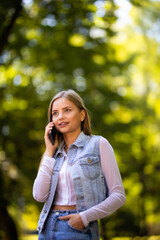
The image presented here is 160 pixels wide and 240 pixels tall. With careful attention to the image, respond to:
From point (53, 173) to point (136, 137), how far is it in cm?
1247

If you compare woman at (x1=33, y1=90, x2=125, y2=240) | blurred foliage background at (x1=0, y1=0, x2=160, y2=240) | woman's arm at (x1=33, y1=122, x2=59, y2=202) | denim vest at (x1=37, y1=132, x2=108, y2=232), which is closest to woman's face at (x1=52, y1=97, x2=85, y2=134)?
woman at (x1=33, y1=90, x2=125, y2=240)

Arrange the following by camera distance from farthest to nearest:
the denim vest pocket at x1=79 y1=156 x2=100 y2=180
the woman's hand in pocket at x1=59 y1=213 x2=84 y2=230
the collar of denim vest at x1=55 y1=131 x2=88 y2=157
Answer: the collar of denim vest at x1=55 y1=131 x2=88 y2=157 < the denim vest pocket at x1=79 y1=156 x2=100 y2=180 < the woman's hand in pocket at x1=59 y1=213 x2=84 y2=230

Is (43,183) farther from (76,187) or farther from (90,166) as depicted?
(90,166)

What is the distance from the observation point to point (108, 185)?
2.61m

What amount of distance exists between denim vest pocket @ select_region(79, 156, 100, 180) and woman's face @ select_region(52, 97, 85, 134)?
0.34 metres

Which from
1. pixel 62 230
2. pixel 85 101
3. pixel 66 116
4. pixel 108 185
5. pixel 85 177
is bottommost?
pixel 85 101

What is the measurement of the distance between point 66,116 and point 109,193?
0.74m

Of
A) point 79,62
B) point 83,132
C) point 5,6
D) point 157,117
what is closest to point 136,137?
point 157,117

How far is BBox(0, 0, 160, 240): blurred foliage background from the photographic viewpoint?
10.7 meters

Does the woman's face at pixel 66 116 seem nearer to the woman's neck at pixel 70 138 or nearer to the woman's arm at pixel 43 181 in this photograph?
the woman's neck at pixel 70 138

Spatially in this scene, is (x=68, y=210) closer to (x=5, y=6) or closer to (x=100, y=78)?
(x=5, y=6)

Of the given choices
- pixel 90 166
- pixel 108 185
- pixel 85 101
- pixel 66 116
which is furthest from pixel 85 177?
pixel 85 101

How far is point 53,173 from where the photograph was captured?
2.66m

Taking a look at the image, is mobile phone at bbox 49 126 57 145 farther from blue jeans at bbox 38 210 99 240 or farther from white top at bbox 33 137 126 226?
blue jeans at bbox 38 210 99 240
